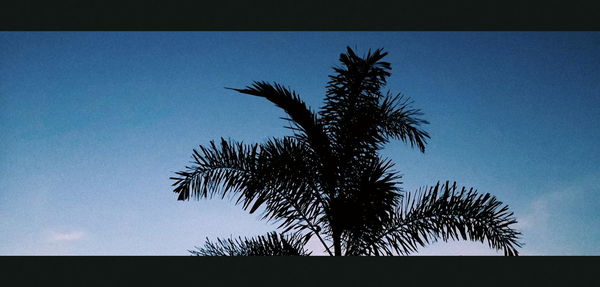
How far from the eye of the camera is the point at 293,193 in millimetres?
4938
